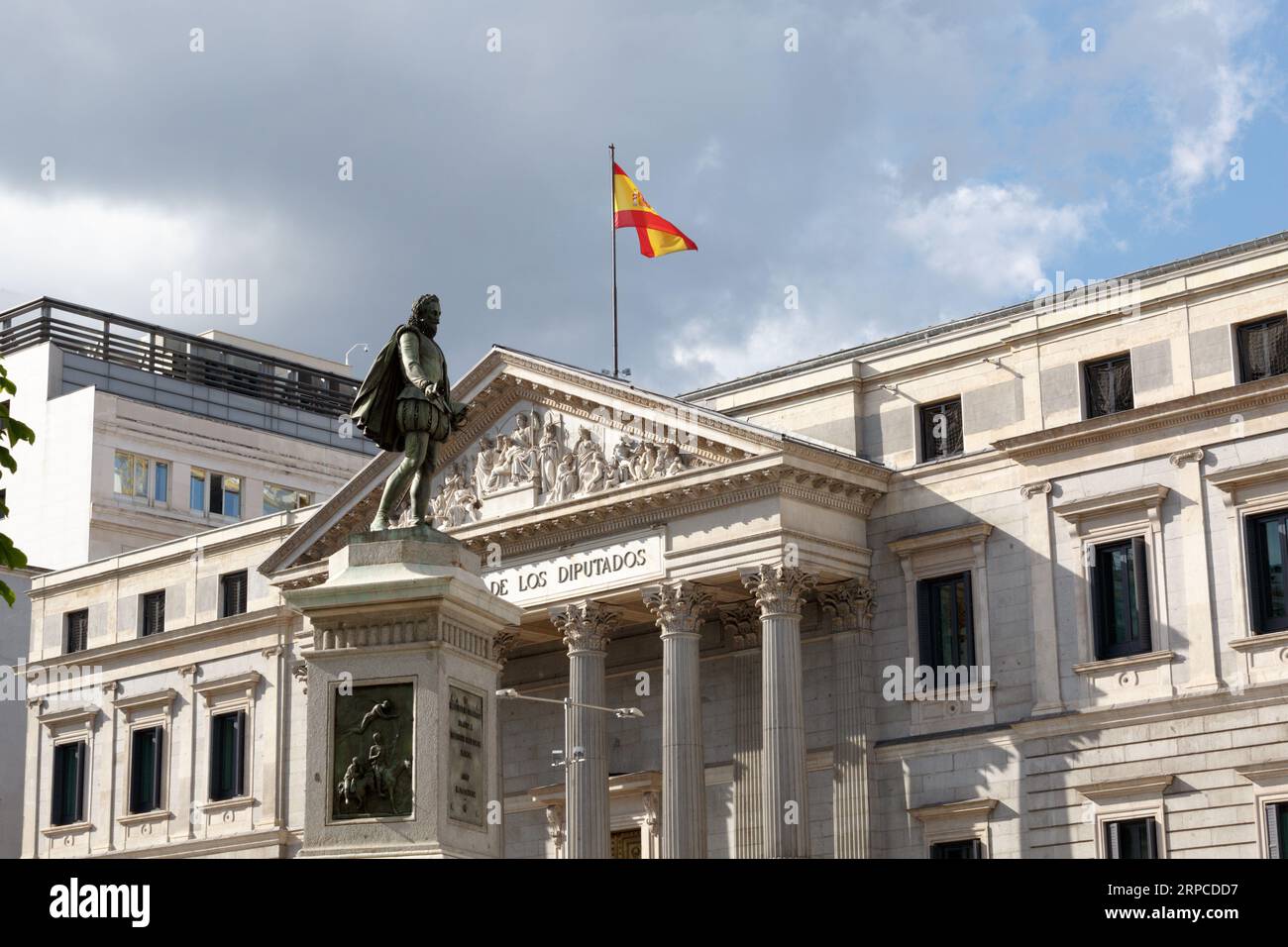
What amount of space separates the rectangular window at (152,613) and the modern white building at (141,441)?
11.6 meters

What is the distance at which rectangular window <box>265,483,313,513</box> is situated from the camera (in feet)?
317

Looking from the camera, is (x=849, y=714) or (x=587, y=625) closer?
(x=849, y=714)

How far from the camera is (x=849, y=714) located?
175ft

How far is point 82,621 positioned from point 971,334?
113ft

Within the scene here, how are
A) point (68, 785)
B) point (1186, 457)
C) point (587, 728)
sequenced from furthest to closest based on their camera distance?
1. point (68, 785)
2. point (587, 728)
3. point (1186, 457)

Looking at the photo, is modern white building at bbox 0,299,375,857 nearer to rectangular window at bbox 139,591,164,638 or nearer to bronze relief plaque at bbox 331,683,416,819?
rectangular window at bbox 139,591,164,638

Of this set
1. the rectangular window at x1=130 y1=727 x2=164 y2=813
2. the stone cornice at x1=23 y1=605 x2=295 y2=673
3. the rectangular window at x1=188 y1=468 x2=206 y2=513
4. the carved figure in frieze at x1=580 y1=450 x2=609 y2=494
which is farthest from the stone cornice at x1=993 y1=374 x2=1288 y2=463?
the rectangular window at x1=188 y1=468 x2=206 y2=513

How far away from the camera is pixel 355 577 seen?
22.2 meters

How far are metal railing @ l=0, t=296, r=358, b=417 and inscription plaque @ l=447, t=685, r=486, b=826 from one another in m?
74.7

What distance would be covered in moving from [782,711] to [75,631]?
31.5m

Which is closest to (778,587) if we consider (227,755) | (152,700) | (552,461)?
(552,461)

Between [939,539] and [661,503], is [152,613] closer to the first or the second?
[661,503]

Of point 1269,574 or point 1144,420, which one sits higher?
point 1144,420

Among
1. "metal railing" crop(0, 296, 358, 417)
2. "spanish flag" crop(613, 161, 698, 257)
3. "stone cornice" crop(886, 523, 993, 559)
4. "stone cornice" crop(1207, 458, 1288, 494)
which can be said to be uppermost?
"metal railing" crop(0, 296, 358, 417)
